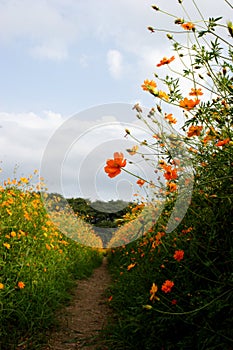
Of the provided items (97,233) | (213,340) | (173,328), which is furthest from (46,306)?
(97,233)

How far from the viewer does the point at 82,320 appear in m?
3.91

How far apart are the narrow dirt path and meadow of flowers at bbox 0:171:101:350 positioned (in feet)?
0.46

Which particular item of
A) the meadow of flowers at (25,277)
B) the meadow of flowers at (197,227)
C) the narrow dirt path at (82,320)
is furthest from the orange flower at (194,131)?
the meadow of flowers at (25,277)

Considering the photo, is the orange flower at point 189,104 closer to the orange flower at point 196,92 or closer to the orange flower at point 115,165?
the orange flower at point 196,92

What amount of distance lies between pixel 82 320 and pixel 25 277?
2.87ft

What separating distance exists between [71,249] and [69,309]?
8.45 feet

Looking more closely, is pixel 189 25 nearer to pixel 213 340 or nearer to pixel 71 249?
pixel 213 340

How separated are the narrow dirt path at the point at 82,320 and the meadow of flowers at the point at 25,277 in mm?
139

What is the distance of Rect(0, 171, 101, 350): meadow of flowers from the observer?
3043 millimetres

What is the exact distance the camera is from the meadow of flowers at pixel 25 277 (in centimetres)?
304

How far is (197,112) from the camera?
7.62 feet

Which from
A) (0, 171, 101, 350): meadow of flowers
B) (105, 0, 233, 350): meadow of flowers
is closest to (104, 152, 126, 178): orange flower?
(105, 0, 233, 350): meadow of flowers

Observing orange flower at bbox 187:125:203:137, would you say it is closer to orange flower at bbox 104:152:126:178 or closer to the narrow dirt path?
orange flower at bbox 104:152:126:178

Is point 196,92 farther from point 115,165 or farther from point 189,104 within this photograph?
point 115,165
